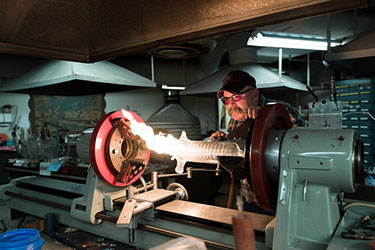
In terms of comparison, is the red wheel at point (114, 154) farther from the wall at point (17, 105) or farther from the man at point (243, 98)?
the wall at point (17, 105)

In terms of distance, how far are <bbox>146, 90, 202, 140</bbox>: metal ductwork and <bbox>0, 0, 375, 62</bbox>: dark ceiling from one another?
3.03m

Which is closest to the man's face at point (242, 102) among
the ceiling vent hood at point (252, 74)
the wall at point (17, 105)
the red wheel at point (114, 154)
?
the red wheel at point (114, 154)

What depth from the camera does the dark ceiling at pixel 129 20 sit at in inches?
42.2

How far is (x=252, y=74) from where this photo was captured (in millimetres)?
3867

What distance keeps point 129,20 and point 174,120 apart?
3.37 metres

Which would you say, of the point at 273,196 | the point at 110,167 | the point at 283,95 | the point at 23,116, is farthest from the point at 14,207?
the point at 283,95

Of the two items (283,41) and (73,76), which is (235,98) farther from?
(73,76)

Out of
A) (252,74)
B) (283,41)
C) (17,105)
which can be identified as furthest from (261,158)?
(17,105)

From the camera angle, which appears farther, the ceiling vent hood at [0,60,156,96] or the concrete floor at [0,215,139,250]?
the ceiling vent hood at [0,60,156,96]

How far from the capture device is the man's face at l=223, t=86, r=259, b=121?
1.66 m

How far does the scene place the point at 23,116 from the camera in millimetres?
4258

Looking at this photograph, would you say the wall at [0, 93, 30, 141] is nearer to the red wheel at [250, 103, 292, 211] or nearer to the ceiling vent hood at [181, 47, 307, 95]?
the ceiling vent hood at [181, 47, 307, 95]

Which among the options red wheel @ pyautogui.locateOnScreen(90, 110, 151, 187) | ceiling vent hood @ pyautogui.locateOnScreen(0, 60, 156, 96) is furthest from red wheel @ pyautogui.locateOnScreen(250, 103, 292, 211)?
ceiling vent hood @ pyautogui.locateOnScreen(0, 60, 156, 96)

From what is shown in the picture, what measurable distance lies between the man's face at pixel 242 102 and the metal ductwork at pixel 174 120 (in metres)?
2.57
